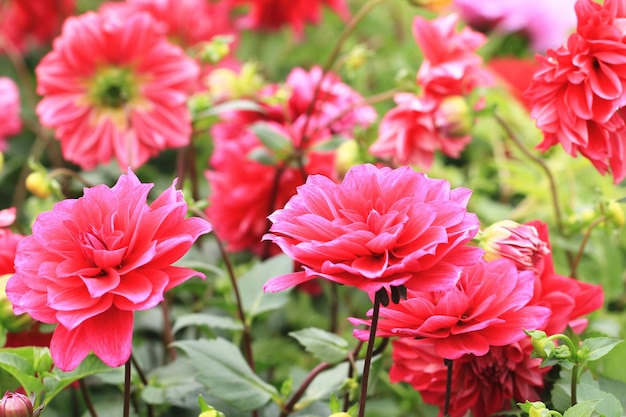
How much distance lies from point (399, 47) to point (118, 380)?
923mm

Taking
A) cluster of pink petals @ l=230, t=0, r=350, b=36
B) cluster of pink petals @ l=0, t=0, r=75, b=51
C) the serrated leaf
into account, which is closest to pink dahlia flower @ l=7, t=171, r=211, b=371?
the serrated leaf

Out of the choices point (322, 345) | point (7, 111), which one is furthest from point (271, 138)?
point (7, 111)

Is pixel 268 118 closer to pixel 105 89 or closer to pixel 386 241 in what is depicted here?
pixel 105 89

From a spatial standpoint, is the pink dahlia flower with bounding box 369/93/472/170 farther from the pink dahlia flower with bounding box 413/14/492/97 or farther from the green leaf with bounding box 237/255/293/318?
the green leaf with bounding box 237/255/293/318

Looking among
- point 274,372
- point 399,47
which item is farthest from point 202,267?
point 399,47

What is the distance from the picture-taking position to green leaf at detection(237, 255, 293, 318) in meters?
0.71

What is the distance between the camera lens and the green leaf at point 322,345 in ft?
1.92

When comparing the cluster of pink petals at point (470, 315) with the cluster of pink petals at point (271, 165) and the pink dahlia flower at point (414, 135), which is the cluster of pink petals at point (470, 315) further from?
the cluster of pink petals at point (271, 165)

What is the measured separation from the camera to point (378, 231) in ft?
1.48

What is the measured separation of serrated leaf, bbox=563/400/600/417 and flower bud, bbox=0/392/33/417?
30cm

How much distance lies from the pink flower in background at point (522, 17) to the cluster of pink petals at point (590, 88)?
97cm

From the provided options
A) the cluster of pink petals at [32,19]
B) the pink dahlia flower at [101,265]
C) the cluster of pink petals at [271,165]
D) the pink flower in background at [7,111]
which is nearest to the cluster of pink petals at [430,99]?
the cluster of pink petals at [271,165]

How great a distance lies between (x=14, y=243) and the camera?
60cm

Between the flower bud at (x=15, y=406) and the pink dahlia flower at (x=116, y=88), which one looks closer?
the flower bud at (x=15, y=406)
